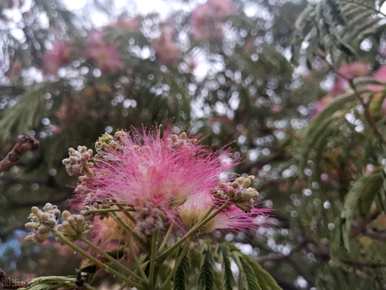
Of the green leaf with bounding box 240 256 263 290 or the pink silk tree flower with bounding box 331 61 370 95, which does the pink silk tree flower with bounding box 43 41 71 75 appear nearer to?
the pink silk tree flower with bounding box 331 61 370 95

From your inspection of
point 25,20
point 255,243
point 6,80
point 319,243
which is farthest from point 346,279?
point 6,80

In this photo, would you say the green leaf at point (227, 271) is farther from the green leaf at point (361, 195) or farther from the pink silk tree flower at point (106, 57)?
the pink silk tree flower at point (106, 57)

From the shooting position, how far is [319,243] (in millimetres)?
2900

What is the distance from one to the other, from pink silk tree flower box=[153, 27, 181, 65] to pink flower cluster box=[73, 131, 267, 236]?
6.70 feet

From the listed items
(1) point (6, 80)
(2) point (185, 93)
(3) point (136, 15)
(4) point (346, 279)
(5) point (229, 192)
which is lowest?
(4) point (346, 279)

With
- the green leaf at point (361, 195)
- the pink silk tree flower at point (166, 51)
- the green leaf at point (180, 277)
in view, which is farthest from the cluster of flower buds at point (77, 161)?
the pink silk tree flower at point (166, 51)

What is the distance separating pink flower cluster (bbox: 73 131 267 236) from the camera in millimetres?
1242

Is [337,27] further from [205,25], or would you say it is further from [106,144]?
[205,25]

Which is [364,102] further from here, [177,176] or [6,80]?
[6,80]

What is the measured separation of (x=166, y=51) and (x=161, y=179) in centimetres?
225

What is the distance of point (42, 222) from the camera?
118 cm

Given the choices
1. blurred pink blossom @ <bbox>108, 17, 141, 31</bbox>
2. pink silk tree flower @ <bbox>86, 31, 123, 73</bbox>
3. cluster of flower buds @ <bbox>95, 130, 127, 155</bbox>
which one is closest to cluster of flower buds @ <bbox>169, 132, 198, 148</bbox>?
cluster of flower buds @ <bbox>95, 130, 127, 155</bbox>

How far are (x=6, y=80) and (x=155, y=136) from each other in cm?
244

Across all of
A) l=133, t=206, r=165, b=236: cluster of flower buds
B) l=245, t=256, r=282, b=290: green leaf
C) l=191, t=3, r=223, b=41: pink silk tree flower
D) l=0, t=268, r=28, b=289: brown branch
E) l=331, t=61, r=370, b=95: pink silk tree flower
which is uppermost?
l=191, t=3, r=223, b=41: pink silk tree flower
